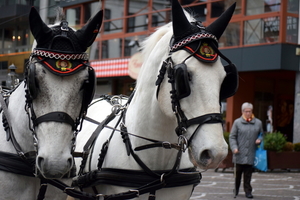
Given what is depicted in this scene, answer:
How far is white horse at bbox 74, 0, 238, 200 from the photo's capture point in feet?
11.7

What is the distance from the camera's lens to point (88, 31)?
376 centimetres

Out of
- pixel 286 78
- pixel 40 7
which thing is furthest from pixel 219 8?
pixel 40 7

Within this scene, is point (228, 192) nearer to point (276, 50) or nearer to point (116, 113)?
point (116, 113)

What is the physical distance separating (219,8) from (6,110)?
17521mm

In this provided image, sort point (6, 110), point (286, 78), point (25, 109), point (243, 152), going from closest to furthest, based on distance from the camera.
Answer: point (25, 109) → point (6, 110) → point (243, 152) → point (286, 78)

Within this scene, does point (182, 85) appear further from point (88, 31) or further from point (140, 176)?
point (140, 176)

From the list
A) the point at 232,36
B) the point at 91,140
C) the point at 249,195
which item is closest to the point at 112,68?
the point at 232,36

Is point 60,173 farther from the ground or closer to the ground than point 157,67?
closer to the ground

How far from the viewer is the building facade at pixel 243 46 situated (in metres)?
19.2

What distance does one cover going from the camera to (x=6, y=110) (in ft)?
13.2

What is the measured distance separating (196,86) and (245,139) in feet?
26.0

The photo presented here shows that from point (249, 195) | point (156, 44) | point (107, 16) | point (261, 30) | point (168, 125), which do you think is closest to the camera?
point (168, 125)

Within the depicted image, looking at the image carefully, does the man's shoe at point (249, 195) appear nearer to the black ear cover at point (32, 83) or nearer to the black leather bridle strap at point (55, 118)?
the black leather bridle strap at point (55, 118)

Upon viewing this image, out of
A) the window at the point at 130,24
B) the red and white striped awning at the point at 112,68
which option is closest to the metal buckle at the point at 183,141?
the red and white striped awning at the point at 112,68
